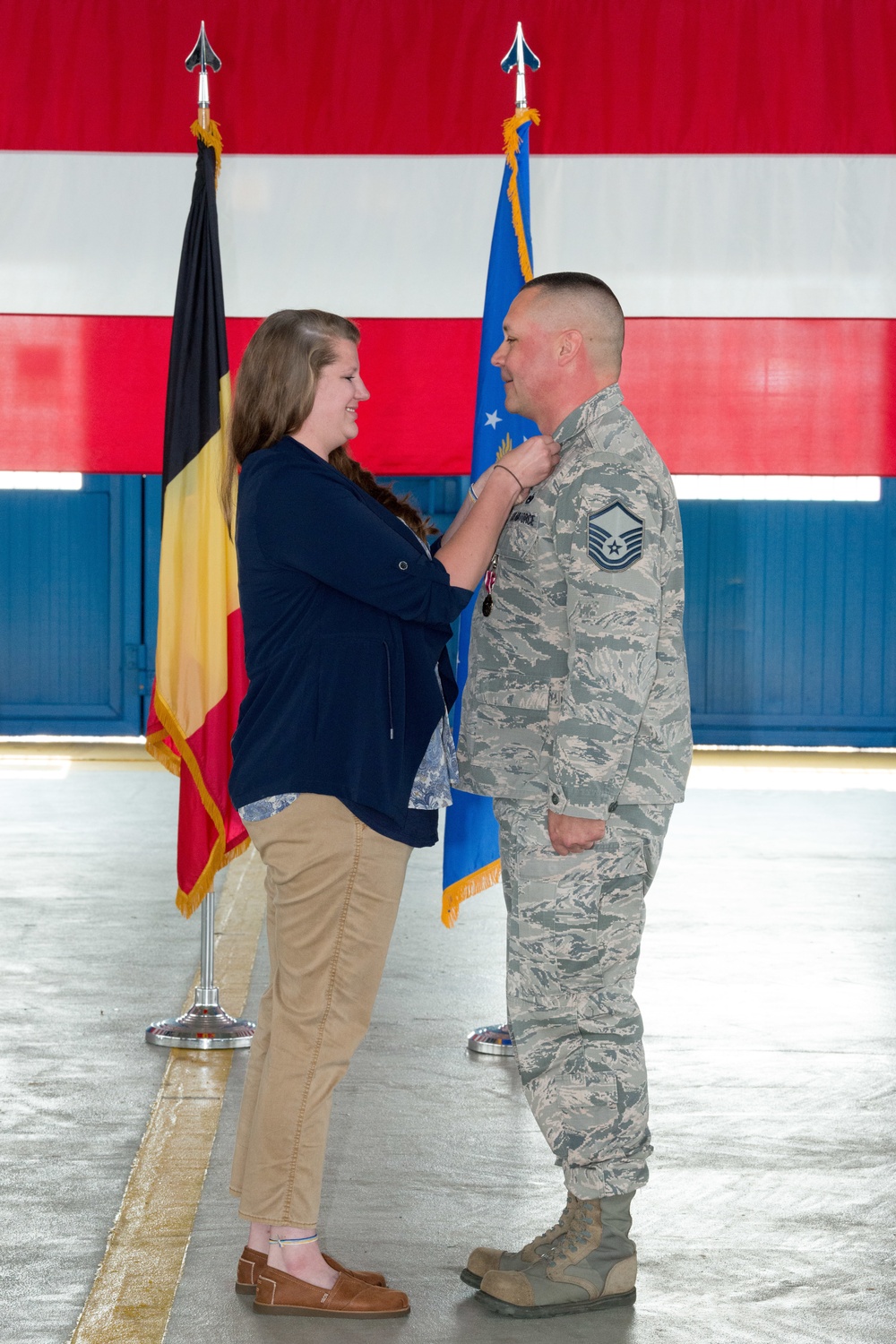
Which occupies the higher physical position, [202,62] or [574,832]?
[202,62]

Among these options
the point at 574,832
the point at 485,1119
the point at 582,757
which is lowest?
the point at 485,1119

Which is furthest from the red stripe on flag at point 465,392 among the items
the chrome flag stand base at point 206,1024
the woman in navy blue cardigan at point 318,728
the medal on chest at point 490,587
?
the woman in navy blue cardigan at point 318,728

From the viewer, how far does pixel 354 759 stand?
242 cm

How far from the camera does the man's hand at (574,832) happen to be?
8.17 feet

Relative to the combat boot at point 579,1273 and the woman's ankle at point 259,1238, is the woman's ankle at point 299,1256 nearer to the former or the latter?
the woman's ankle at point 259,1238

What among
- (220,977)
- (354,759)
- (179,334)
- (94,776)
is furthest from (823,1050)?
(94,776)

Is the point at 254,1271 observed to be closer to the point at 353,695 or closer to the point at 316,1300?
the point at 316,1300

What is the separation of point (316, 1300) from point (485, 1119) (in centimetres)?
106

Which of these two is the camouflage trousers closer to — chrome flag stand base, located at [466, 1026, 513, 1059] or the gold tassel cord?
chrome flag stand base, located at [466, 1026, 513, 1059]

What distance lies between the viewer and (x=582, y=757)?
245 centimetres

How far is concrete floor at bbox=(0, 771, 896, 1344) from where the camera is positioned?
2545mm

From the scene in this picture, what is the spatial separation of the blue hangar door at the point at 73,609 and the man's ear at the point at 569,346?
27.7ft

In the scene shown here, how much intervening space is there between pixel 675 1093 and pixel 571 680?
165 centimetres

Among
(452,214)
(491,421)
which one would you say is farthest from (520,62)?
(452,214)
